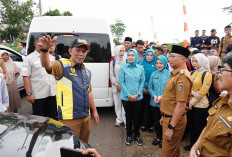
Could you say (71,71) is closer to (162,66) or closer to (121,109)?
(162,66)

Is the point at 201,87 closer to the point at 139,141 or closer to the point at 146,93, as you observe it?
the point at 146,93

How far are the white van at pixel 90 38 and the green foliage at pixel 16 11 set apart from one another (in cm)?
2423

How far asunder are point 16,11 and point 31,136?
2782cm

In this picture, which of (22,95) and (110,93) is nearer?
(110,93)

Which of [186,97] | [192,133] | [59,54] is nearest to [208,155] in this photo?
[186,97]

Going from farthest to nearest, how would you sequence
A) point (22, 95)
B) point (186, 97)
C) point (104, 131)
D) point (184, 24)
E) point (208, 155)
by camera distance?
point (184, 24) < point (22, 95) < point (104, 131) < point (186, 97) < point (208, 155)

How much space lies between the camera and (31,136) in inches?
63.0

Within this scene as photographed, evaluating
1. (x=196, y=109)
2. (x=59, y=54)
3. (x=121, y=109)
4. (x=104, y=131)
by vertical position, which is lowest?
(x=104, y=131)

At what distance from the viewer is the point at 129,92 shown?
348cm

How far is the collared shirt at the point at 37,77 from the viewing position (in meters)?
3.22

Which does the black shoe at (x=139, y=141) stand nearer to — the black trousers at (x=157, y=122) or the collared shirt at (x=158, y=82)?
the black trousers at (x=157, y=122)

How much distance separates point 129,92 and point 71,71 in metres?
1.54

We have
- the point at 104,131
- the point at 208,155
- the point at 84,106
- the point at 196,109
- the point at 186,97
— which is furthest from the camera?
the point at 104,131

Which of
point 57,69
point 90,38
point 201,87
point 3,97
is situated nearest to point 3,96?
point 3,97
